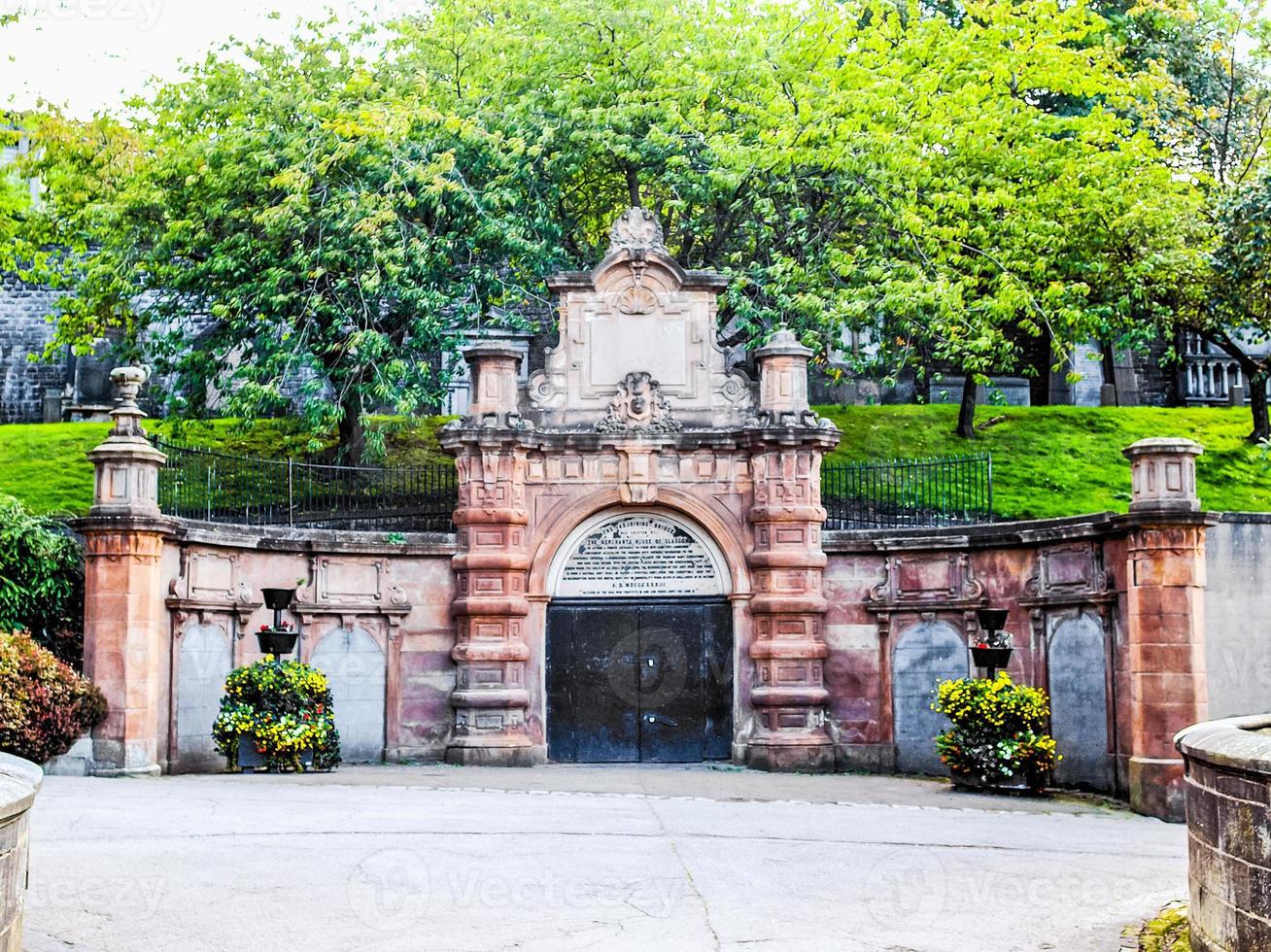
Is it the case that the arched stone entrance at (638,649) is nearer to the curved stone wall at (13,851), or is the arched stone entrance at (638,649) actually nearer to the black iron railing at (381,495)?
the black iron railing at (381,495)

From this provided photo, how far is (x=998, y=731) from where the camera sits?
17.0 metres

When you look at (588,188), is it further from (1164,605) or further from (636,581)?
(1164,605)

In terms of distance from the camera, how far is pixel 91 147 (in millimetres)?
25750

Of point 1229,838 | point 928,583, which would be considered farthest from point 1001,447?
point 1229,838

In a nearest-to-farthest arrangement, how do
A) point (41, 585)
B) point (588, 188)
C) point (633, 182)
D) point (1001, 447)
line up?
point (41, 585)
point (633, 182)
point (588, 188)
point (1001, 447)

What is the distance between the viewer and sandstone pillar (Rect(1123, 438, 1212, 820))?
1616cm

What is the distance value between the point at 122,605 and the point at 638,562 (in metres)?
6.70

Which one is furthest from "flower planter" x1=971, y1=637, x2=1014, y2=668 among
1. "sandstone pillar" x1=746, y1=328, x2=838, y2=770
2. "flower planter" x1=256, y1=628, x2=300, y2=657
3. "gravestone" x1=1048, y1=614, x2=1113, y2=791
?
"flower planter" x1=256, y1=628, x2=300, y2=657

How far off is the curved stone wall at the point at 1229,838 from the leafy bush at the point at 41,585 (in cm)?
1341

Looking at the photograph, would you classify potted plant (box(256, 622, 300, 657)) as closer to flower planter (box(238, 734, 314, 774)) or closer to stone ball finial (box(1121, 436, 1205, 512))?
flower planter (box(238, 734, 314, 774))

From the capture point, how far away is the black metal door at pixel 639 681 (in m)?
19.9

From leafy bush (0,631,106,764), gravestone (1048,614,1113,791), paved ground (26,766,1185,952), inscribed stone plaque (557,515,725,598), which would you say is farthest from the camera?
Answer: inscribed stone plaque (557,515,725,598)

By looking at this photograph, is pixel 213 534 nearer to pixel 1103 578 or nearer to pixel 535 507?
pixel 535 507

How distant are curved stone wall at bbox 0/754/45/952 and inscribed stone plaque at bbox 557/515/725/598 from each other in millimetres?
12926
